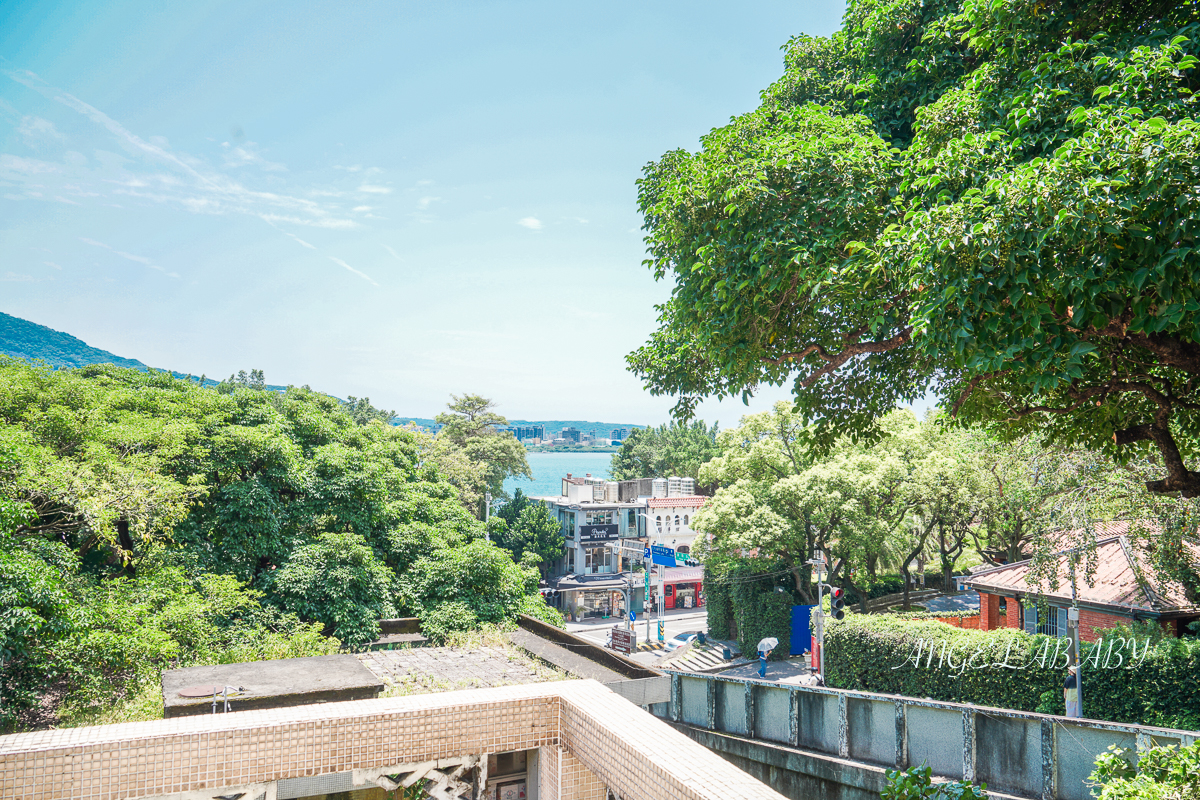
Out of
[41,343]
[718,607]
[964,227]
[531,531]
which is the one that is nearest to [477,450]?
[531,531]

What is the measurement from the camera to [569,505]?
1791 inches

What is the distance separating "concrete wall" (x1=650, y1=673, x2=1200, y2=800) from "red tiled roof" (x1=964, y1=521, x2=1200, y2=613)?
11.7ft

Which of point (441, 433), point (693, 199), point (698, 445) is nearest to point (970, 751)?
point (693, 199)

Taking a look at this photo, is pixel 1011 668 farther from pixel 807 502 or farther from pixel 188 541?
pixel 188 541

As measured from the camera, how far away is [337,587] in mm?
15406

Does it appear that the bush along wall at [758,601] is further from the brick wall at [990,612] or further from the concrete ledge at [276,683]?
the concrete ledge at [276,683]

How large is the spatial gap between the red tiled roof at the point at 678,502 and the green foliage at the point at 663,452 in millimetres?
9044

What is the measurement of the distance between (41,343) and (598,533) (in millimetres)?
78753

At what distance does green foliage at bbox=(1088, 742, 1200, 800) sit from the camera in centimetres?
396

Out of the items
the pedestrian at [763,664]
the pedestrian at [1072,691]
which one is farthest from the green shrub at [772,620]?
the pedestrian at [1072,691]

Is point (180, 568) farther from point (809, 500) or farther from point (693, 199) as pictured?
point (809, 500)

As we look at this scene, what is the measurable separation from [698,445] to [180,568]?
5010cm

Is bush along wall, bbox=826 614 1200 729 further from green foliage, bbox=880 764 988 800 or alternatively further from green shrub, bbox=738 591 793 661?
green foliage, bbox=880 764 988 800

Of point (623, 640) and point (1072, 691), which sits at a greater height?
point (1072, 691)
